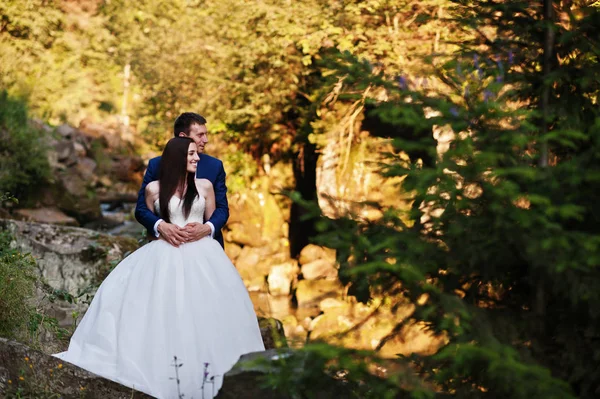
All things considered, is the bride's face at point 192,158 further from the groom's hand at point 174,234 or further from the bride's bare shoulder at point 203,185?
the groom's hand at point 174,234

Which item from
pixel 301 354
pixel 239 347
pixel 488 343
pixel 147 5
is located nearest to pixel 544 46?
pixel 488 343

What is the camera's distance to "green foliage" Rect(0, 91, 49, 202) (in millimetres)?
18328

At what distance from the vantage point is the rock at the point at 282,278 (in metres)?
19.3

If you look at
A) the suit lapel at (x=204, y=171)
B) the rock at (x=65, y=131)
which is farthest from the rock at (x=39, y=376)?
the rock at (x=65, y=131)

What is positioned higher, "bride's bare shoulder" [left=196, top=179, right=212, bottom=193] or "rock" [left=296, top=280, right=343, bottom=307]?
"bride's bare shoulder" [left=196, top=179, right=212, bottom=193]

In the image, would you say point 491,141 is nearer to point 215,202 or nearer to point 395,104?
point 395,104

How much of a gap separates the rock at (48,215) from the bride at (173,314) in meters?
12.5

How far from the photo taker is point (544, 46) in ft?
12.4

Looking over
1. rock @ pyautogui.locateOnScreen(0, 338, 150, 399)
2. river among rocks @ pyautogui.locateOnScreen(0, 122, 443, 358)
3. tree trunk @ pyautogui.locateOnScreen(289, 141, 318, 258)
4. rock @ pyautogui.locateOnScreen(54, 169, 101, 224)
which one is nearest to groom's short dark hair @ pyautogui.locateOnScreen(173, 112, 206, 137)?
rock @ pyautogui.locateOnScreen(0, 338, 150, 399)

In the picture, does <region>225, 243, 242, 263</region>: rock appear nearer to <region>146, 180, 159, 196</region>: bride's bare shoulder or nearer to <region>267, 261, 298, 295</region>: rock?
<region>267, 261, 298, 295</region>: rock

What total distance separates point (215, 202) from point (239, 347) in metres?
1.21

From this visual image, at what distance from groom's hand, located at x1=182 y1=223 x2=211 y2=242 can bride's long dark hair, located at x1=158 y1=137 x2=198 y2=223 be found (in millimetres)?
107

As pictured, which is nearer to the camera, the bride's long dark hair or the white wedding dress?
the white wedding dress

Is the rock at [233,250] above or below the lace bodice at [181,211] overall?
below
